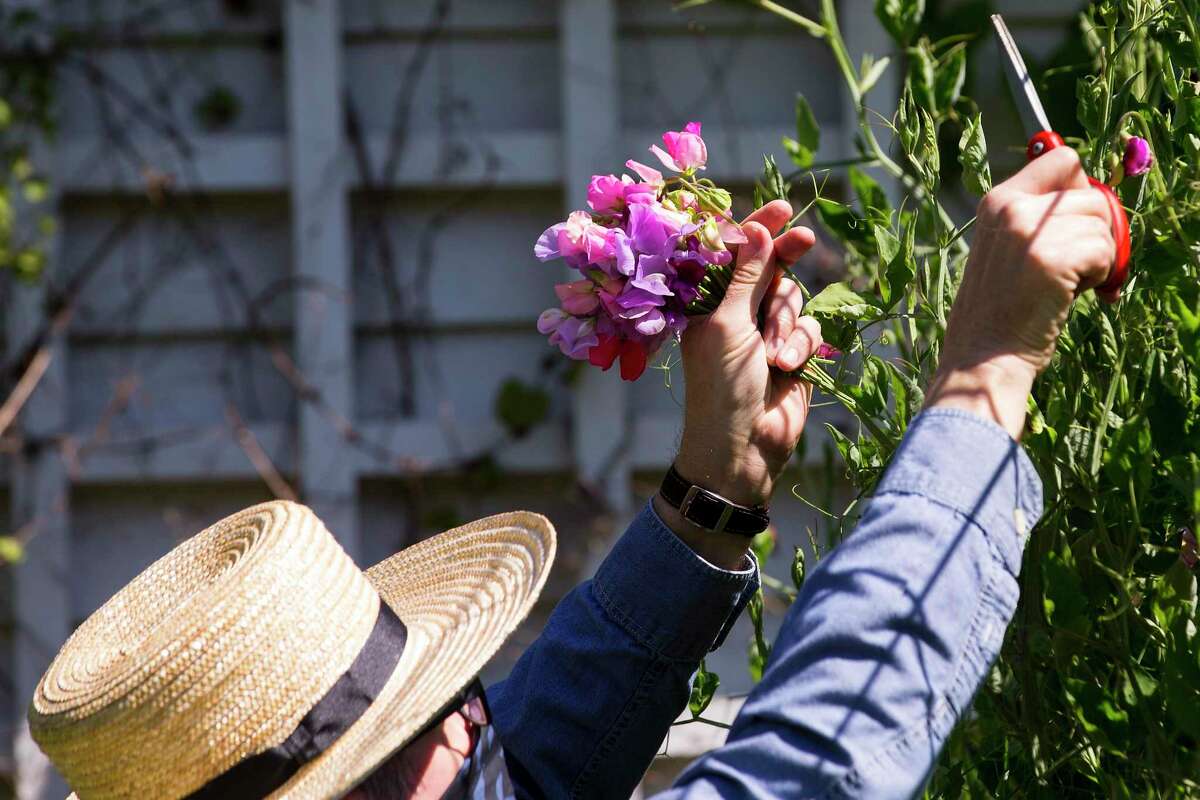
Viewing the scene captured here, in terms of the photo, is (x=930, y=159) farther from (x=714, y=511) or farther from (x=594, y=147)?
(x=594, y=147)

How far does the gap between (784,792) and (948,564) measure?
0.54 ft

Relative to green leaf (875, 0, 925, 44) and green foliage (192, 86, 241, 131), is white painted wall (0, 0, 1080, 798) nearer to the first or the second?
green foliage (192, 86, 241, 131)

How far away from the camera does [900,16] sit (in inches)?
46.1

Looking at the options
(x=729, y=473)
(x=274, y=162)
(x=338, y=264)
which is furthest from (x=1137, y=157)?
(x=274, y=162)

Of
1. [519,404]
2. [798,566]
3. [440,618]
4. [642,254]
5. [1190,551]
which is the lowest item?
[519,404]

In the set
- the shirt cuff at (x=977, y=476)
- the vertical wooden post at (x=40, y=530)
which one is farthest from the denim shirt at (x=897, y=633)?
the vertical wooden post at (x=40, y=530)

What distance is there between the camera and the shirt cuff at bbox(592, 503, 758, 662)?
3.78 ft

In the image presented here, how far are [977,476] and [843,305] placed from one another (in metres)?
0.22

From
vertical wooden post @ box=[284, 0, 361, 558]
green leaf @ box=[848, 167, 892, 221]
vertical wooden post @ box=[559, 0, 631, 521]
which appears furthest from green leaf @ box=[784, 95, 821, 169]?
vertical wooden post @ box=[284, 0, 361, 558]

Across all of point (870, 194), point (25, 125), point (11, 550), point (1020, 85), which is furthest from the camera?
point (25, 125)

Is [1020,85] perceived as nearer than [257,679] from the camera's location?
Yes

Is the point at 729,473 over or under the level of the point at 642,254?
under

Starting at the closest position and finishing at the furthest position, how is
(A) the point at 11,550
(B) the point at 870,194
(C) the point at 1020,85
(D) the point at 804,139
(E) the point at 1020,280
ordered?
(E) the point at 1020,280 < (C) the point at 1020,85 < (B) the point at 870,194 < (D) the point at 804,139 < (A) the point at 11,550

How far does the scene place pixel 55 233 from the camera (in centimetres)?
282
